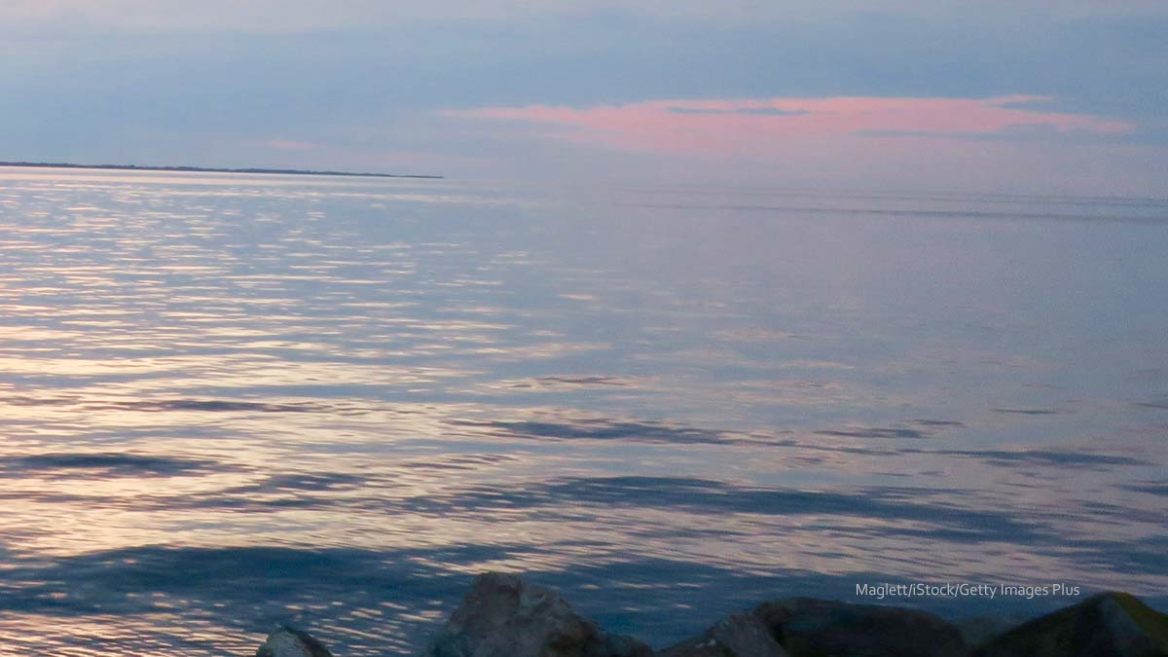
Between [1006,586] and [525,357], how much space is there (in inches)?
488

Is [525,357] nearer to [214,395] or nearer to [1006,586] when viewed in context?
[214,395]

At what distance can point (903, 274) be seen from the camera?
1687 inches

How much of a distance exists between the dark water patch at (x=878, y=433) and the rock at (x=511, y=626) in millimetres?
9428

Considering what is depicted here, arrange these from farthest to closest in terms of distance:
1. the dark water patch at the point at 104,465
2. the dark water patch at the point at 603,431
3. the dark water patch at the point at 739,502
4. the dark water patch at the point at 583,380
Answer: the dark water patch at the point at 583,380
the dark water patch at the point at 603,431
the dark water patch at the point at 104,465
the dark water patch at the point at 739,502

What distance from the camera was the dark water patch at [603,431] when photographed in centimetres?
1571

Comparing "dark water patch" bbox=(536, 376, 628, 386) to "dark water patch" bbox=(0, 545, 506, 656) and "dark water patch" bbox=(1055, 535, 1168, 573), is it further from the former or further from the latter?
"dark water patch" bbox=(1055, 535, 1168, 573)

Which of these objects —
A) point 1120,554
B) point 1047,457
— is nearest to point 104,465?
point 1120,554

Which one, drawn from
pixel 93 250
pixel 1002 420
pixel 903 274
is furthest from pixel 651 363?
pixel 93 250

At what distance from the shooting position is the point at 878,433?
1642 centimetres

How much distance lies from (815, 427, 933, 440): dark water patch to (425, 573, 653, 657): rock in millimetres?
9428

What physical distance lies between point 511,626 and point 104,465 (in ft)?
25.8

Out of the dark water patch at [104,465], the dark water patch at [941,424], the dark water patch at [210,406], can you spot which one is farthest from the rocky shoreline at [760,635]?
the dark water patch at [210,406]

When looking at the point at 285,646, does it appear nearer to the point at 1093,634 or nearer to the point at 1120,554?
the point at 1093,634

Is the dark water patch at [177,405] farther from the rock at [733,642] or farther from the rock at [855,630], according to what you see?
the rock at [733,642]
